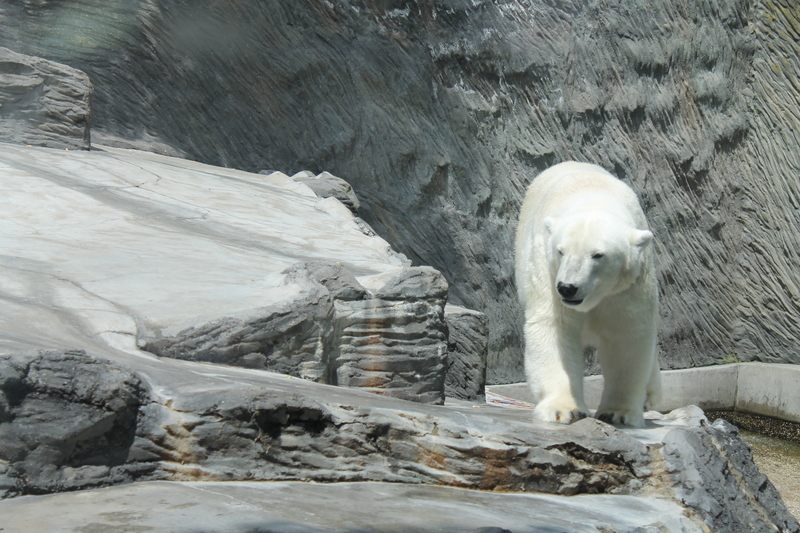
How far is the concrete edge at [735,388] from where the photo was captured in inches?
345

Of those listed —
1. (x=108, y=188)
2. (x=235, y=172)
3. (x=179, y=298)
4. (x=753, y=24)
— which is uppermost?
(x=753, y=24)

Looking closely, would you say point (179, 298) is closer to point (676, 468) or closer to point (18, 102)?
point (676, 468)

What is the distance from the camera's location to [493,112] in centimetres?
870

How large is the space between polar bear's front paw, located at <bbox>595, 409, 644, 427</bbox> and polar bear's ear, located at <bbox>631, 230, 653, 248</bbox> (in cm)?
67

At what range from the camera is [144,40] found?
25.6 feet

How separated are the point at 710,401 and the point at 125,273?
7.88 meters

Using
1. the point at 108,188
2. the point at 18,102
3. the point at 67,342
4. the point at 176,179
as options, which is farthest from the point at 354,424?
the point at 18,102

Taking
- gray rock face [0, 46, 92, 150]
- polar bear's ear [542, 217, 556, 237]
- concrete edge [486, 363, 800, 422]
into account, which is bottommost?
concrete edge [486, 363, 800, 422]

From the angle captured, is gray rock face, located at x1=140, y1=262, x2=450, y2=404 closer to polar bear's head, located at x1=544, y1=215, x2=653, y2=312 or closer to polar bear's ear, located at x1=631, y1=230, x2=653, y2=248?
polar bear's head, located at x1=544, y1=215, x2=653, y2=312

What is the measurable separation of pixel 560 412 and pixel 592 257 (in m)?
0.60

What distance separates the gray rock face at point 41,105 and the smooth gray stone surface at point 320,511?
5.05m

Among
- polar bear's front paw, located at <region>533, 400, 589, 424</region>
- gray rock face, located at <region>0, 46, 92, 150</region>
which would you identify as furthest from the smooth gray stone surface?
gray rock face, located at <region>0, 46, 92, 150</region>

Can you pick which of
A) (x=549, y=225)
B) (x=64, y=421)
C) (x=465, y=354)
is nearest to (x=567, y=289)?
(x=549, y=225)

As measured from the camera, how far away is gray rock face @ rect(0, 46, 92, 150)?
6.21 meters
